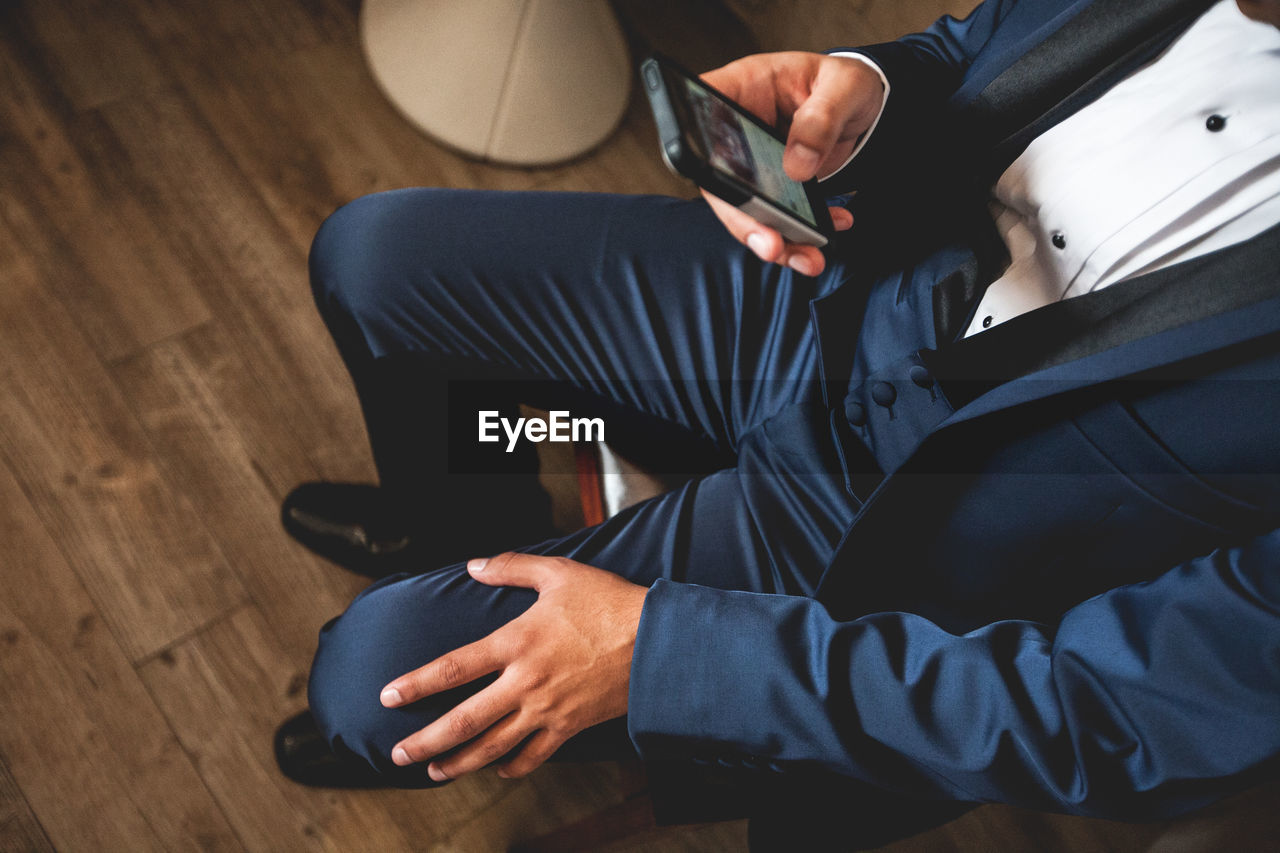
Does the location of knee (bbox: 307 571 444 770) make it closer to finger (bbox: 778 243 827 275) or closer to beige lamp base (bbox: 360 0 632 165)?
finger (bbox: 778 243 827 275)

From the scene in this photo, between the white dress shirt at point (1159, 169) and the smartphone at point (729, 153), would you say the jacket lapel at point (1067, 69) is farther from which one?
the smartphone at point (729, 153)

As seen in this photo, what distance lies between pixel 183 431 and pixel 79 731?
0.42 m

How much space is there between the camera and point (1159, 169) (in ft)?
2.04

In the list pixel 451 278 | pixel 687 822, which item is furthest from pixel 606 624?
pixel 451 278

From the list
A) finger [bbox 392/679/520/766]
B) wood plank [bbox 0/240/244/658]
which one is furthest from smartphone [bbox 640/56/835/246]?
wood plank [bbox 0/240/244/658]

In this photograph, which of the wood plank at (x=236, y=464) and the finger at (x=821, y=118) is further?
the wood plank at (x=236, y=464)

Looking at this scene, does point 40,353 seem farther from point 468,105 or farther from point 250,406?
point 468,105

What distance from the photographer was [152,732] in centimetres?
105

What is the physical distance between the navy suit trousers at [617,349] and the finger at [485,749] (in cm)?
9

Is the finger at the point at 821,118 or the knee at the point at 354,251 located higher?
the finger at the point at 821,118

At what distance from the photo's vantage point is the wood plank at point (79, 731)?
1005 mm

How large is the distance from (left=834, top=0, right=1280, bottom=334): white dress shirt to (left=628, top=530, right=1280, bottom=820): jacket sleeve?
0.25m

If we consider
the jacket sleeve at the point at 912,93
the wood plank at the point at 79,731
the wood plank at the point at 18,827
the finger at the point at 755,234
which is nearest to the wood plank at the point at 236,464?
the wood plank at the point at 79,731

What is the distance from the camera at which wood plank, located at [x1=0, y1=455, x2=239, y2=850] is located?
100 cm
